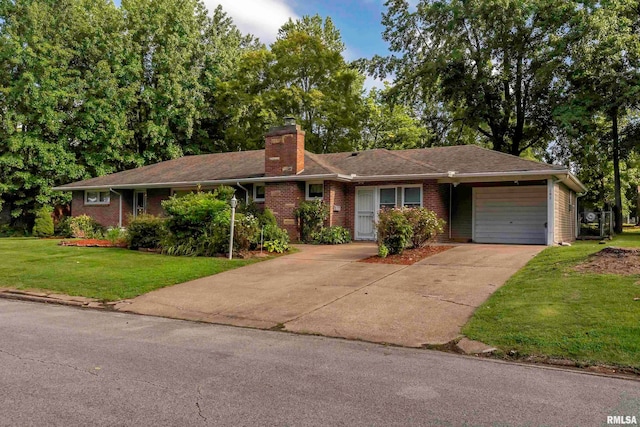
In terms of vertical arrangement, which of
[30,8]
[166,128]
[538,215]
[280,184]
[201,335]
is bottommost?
[201,335]

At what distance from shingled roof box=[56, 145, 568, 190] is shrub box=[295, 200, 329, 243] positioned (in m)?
1.07

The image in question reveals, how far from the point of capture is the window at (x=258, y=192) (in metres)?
19.6

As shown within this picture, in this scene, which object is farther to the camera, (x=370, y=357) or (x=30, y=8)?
(x=30, y=8)

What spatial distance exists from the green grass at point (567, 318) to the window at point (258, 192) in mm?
12486

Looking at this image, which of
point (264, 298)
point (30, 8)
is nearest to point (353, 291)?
point (264, 298)

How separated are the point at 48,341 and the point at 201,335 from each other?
188cm

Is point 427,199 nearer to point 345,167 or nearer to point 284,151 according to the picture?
point 345,167

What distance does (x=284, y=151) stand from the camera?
Answer: 723 inches

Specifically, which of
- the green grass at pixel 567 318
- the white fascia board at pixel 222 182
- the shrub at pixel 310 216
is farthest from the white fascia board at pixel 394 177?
the green grass at pixel 567 318

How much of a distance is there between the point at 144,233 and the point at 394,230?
8413 mm

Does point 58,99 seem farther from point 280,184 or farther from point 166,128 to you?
point 280,184

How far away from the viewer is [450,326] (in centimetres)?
659

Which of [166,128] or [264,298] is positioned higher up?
[166,128]

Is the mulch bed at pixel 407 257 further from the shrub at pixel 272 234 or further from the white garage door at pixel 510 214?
the white garage door at pixel 510 214
